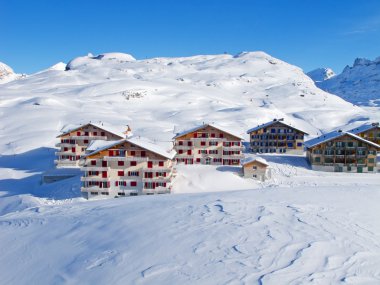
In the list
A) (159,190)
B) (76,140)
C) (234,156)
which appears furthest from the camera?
(76,140)

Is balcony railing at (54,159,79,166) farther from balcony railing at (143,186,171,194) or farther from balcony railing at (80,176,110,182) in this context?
balcony railing at (143,186,171,194)

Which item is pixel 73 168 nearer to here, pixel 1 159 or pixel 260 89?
pixel 1 159

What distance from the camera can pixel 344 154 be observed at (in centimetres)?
5891

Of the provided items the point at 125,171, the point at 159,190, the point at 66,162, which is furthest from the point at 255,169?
the point at 66,162

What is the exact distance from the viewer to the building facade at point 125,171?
45.6m

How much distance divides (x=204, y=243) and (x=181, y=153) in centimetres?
4105

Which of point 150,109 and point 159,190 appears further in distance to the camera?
point 150,109

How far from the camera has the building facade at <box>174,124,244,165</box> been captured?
59344 millimetres

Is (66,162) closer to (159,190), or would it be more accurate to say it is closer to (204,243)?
(159,190)

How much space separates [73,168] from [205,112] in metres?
67.3

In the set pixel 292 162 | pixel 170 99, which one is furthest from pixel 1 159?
pixel 170 99

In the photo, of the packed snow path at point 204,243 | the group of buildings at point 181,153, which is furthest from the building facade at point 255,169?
the packed snow path at point 204,243

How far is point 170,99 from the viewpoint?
142m

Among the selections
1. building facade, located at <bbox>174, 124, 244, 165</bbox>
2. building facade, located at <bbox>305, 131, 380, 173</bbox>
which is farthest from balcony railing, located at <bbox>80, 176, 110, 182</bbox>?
building facade, located at <bbox>305, 131, 380, 173</bbox>
